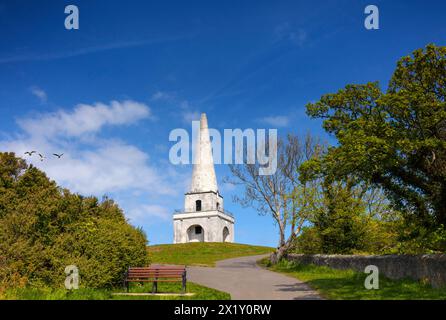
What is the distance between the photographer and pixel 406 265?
15.4m

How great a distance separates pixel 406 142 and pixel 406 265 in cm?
447

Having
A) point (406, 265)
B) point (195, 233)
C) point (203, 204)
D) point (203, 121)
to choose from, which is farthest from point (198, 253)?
point (406, 265)

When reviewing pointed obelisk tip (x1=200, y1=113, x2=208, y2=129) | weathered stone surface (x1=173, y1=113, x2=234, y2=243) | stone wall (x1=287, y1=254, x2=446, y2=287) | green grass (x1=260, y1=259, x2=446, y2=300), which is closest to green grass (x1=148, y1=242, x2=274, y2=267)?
weathered stone surface (x1=173, y1=113, x2=234, y2=243)

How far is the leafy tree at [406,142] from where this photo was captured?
48.2 feet

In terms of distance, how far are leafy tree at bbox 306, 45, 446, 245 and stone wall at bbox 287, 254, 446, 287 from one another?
1.59 m

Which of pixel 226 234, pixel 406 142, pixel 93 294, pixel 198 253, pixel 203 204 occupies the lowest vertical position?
pixel 198 253

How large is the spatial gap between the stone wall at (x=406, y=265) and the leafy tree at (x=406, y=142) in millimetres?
1588

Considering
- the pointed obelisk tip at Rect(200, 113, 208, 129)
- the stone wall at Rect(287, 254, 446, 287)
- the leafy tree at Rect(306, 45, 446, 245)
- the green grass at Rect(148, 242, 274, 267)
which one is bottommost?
the green grass at Rect(148, 242, 274, 267)

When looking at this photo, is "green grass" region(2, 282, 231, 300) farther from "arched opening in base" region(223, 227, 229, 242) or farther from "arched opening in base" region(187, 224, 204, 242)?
"arched opening in base" region(223, 227, 229, 242)

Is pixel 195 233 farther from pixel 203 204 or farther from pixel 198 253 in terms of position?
pixel 198 253

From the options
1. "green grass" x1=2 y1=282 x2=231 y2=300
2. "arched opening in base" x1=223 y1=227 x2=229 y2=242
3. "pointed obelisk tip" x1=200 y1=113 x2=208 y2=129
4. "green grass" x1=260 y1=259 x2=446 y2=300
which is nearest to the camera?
"green grass" x1=2 y1=282 x2=231 y2=300

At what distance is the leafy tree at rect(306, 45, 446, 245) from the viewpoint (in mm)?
14703

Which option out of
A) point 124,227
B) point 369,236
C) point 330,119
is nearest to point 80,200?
point 124,227

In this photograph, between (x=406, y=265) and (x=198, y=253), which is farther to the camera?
(x=198, y=253)
